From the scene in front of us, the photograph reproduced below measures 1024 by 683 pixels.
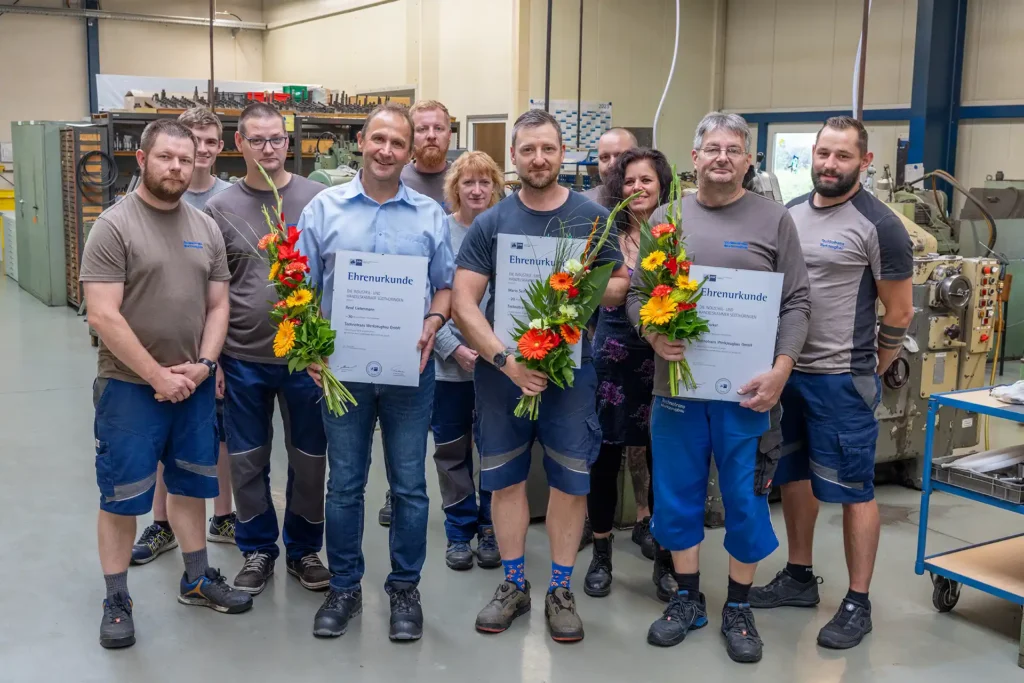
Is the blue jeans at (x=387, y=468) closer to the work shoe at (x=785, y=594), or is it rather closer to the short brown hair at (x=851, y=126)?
the work shoe at (x=785, y=594)

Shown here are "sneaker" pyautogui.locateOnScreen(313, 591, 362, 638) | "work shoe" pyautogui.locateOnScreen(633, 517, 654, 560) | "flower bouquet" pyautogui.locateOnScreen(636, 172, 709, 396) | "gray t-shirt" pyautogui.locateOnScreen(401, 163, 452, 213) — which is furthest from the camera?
"gray t-shirt" pyautogui.locateOnScreen(401, 163, 452, 213)

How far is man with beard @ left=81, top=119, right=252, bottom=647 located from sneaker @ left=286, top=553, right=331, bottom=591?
1.80 feet

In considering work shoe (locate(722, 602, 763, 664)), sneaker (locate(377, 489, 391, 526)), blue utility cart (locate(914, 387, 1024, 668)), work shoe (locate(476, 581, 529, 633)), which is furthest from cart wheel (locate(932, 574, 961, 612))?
sneaker (locate(377, 489, 391, 526))

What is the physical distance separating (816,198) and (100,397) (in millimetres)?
2333

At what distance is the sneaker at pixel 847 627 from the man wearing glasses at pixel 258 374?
170 centimetres

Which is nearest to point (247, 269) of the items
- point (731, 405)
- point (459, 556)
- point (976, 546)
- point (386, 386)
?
point (386, 386)

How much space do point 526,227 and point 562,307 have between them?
29 cm

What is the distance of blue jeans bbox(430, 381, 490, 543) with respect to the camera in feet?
12.1

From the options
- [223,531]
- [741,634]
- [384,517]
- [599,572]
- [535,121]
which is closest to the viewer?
[535,121]

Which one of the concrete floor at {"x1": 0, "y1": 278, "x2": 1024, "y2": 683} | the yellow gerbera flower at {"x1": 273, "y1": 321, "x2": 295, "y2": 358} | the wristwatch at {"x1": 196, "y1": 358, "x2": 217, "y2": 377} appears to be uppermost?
the yellow gerbera flower at {"x1": 273, "y1": 321, "x2": 295, "y2": 358}

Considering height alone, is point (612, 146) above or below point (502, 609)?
above

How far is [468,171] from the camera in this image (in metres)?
A: 3.58

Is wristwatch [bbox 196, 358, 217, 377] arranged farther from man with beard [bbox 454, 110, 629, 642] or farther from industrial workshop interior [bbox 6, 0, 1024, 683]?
man with beard [bbox 454, 110, 629, 642]

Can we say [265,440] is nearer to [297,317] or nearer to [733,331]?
[297,317]
